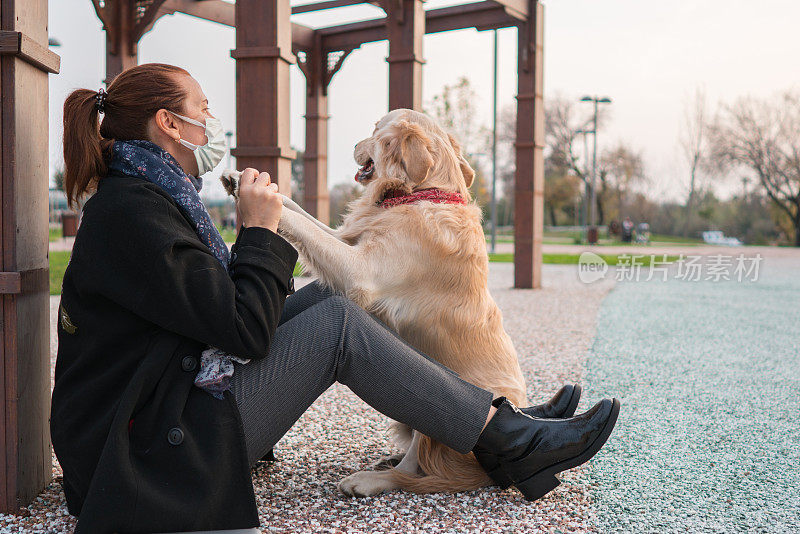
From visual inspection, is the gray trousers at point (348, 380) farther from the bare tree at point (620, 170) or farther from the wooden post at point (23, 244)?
the bare tree at point (620, 170)

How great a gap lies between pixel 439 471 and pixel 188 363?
1129mm

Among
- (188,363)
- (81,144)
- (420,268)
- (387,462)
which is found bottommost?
(387,462)

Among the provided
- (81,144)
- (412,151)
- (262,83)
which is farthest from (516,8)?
(81,144)

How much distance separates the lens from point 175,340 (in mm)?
1894

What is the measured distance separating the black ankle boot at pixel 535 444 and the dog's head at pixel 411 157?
2.89 ft

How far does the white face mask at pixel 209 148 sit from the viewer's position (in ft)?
7.18

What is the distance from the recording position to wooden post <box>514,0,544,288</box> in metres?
10.8

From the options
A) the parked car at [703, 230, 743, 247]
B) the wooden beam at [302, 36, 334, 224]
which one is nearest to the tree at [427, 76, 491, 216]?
the wooden beam at [302, 36, 334, 224]

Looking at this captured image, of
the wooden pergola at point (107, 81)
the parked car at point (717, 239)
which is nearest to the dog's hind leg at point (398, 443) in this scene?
the wooden pergola at point (107, 81)

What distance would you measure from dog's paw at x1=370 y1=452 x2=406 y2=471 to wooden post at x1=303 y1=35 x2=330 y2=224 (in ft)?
35.5

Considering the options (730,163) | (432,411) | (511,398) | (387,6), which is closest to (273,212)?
(432,411)

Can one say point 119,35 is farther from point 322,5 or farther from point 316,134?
point 316,134

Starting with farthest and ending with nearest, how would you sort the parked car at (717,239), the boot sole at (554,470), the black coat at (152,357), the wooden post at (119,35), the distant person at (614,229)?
the distant person at (614,229)
the parked car at (717,239)
the wooden post at (119,35)
the boot sole at (554,470)
the black coat at (152,357)

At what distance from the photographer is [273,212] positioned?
2076mm
